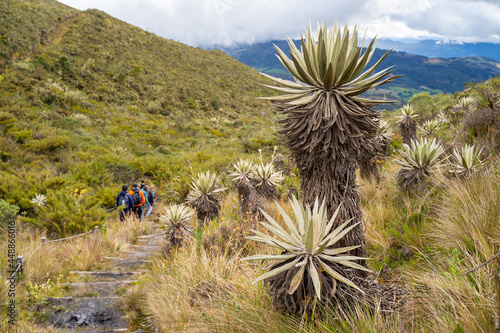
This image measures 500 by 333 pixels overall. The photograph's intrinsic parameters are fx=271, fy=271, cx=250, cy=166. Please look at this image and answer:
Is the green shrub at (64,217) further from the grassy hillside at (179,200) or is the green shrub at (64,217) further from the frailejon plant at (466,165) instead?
the frailejon plant at (466,165)

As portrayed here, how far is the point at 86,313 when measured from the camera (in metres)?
3.93

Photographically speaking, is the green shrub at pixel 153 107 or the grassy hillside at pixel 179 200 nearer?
the grassy hillside at pixel 179 200

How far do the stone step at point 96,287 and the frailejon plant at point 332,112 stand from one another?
13.4ft

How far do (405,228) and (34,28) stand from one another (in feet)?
129

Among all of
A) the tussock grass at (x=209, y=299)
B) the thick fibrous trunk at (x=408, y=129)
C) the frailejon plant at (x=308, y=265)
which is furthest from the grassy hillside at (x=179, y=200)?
the thick fibrous trunk at (x=408, y=129)

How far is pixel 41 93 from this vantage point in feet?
69.5

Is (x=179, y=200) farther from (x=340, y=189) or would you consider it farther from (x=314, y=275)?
(x=314, y=275)

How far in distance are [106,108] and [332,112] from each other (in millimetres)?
27746

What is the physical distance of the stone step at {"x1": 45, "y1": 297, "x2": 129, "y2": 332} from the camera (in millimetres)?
3732

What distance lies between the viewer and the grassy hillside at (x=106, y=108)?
41.6 feet

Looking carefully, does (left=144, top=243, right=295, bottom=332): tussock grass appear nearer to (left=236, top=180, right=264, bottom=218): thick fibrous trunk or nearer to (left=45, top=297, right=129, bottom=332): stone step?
(left=45, top=297, right=129, bottom=332): stone step

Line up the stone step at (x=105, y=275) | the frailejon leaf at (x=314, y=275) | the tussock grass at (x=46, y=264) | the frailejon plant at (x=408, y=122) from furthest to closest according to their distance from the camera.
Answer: the frailejon plant at (x=408, y=122) → the stone step at (x=105, y=275) → the tussock grass at (x=46, y=264) → the frailejon leaf at (x=314, y=275)

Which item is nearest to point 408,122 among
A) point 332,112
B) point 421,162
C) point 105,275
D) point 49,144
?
point 421,162

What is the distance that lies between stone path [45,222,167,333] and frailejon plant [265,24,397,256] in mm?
3285
